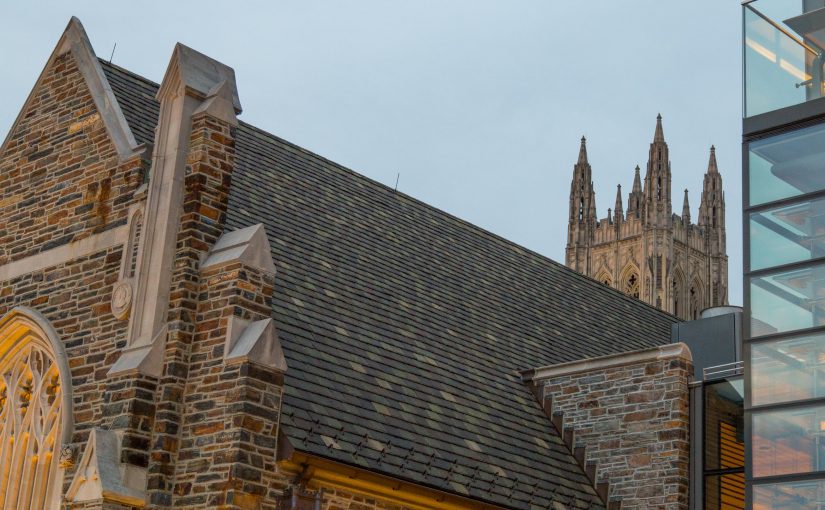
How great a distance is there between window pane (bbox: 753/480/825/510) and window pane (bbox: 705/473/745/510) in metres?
1.94

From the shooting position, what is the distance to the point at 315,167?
24.2 m

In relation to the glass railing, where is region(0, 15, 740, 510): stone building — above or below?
below

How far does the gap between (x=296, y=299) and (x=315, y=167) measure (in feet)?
19.3

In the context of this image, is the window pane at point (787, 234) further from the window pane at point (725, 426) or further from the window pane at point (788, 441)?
the window pane at point (725, 426)

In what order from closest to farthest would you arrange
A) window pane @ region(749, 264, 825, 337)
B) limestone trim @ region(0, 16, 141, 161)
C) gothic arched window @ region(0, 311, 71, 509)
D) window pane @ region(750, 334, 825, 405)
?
gothic arched window @ region(0, 311, 71, 509) → window pane @ region(750, 334, 825, 405) → window pane @ region(749, 264, 825, 337) → limestone trim @ region(0, 16, 141, 161)

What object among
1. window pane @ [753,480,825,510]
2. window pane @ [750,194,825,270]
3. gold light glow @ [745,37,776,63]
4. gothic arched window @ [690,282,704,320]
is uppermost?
gothic arched window @ [690,282,704,320]

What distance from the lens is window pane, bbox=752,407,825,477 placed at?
17.0 m

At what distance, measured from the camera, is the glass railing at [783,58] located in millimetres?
18766

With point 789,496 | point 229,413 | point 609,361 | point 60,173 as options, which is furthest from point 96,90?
point 789,496

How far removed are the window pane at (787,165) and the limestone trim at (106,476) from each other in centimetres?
917

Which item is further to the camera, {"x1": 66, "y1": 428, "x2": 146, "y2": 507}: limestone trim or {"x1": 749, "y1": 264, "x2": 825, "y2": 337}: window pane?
{"x1": 749, "y1": 264, "x2": 825, "y2": 337}: window pane

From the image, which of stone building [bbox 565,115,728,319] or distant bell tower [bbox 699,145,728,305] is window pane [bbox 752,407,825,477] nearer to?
stone building [bbox 565,115,728,319]

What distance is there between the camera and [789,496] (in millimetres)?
17219

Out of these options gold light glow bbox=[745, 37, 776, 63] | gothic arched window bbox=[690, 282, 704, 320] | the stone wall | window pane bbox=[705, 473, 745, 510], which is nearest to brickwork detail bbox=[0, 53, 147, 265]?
the stone wall
